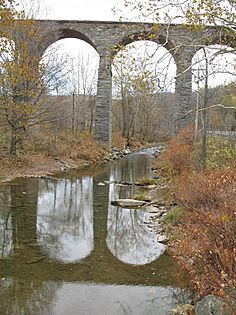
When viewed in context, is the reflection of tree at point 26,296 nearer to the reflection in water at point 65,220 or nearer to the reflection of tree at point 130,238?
the reflection in water at point 65,220

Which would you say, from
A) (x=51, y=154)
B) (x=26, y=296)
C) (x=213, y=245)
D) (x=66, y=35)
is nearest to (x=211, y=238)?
(x=213, y=245)

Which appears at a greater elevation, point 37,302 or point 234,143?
point 234,143

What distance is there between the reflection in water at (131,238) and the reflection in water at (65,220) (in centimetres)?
43

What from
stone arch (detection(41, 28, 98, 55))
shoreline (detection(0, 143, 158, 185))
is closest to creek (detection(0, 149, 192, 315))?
shoreline (detection(0, 143, 158, 185))

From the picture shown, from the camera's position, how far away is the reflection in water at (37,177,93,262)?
5892 mm

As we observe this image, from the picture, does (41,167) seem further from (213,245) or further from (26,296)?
(213,245)

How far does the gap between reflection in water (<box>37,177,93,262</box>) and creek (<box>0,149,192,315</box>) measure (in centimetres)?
2

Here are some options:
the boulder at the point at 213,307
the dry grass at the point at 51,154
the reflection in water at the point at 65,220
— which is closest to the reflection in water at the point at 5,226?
the reflection in water at the point at 65,220

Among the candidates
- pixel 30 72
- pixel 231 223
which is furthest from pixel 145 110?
pixel 231 223

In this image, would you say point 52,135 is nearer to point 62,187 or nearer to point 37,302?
point 62,187

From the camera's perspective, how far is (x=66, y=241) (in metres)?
6.33

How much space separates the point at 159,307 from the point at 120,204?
5.12m

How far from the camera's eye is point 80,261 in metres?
5.37

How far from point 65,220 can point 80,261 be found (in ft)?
7.97
